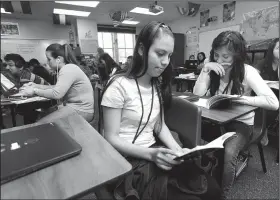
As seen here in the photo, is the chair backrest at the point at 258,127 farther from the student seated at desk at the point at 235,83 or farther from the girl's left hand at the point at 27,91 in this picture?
the girl's left hand at the point at 27,91

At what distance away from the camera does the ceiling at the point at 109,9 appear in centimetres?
48

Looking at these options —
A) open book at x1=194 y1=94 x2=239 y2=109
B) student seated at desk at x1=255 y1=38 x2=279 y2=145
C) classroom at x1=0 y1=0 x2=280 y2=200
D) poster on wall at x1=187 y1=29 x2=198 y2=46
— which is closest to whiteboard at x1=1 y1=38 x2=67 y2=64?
classroom at x1=0 y1=0 x2=280 y2=200

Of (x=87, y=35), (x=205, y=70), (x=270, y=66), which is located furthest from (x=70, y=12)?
(x=270, y=66)

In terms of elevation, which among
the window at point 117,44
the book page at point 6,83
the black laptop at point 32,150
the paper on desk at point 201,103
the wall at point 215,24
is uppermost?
the wall at point 215,24

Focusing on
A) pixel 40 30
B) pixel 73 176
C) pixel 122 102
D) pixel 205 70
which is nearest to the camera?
pixel 73 176

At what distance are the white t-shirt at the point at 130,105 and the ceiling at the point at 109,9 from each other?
0.84ft

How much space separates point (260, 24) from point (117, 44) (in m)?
1.29

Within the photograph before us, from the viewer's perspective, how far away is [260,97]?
3.47 ft

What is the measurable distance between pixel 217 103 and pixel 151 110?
1.63 ft

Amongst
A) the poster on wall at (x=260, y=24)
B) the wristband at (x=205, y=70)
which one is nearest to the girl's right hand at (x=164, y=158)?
the wristband at (x=205, y=70)

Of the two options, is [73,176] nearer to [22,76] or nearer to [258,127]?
[22,76]

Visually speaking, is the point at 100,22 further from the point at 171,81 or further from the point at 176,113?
the point at 176,113

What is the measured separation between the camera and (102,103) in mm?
720

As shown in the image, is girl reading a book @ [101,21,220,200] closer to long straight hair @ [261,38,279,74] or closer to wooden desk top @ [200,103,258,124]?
wooden desk top @ [200,103,258,124]
